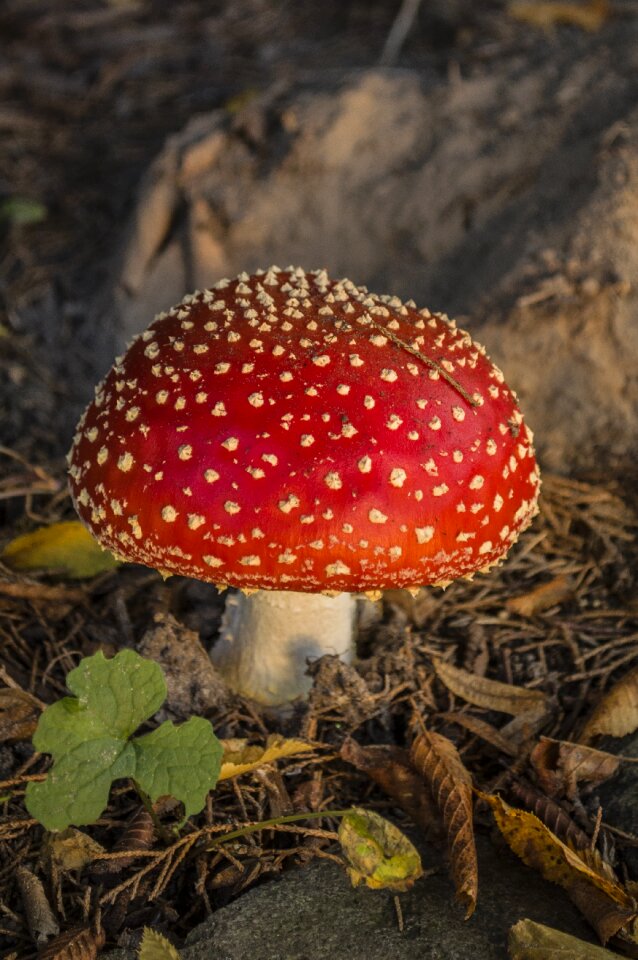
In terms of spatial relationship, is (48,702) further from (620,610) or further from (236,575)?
(620,610)

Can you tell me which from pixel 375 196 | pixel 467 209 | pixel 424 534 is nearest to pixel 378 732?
pixel 424 534

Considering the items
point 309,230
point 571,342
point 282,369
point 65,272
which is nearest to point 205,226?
point 309,230

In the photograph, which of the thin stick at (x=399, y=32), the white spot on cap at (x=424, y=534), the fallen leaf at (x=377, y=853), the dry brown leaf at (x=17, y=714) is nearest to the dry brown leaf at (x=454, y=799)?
the fallen leaf at (x=377, y=853)

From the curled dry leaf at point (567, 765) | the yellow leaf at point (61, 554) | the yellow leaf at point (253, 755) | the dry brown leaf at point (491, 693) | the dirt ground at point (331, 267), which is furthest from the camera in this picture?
the yellow leaf at point (61, 554)

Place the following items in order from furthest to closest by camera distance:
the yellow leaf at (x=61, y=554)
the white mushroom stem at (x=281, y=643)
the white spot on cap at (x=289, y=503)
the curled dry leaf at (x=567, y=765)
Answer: the yellow leaf at (x=61, y=554), the white mushroom stem at (x=281, y=643), the curled dry leaf at (x=567, y=765), the white spot on cap at (x=289, y=503)

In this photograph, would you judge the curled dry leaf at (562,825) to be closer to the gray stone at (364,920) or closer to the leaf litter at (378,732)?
the leaf litter at (378,732)

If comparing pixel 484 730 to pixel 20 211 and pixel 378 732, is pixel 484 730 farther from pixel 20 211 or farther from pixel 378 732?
pixel 20 211

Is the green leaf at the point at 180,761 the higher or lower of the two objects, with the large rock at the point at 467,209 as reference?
lower
